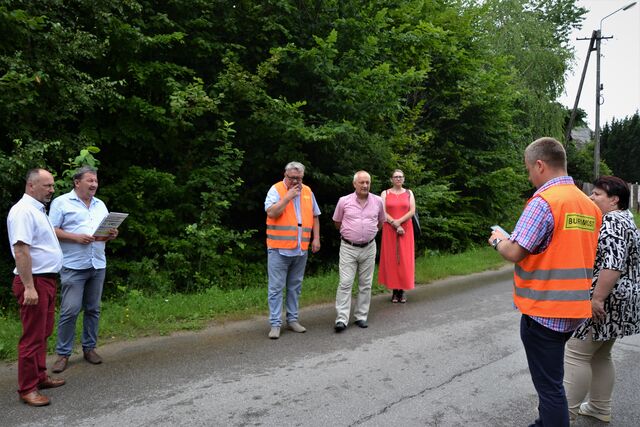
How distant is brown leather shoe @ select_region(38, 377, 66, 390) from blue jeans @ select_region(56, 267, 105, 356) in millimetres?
388

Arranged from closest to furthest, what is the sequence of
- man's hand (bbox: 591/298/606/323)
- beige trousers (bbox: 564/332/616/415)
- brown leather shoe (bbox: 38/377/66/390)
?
1. man's hand (bbox: 591/298/606/323)
2. beige trousers (bbox: 564/332/616/415)
3. brown leather shoe (bbox: 38/377/66/390)

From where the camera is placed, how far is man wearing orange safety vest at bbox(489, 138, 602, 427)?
2969mm

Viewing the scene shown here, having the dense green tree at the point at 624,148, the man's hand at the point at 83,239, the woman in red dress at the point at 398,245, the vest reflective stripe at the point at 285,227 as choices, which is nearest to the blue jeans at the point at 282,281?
the vest reflective stripe at the point at 285,227

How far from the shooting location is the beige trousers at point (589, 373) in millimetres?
3691

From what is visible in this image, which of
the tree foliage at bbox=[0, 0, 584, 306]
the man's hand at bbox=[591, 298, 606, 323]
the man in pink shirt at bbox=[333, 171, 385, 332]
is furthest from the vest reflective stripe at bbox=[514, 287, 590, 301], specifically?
the tree foliage at bbox=[0, 0, 584, 306]

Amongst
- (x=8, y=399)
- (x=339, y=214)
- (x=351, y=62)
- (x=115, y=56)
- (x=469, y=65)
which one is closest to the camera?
(x=8, y=399)

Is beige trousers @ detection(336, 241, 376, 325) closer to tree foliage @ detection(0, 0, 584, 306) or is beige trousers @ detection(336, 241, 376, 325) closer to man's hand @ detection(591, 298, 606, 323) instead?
tree foliage @ detection(0, 0, 584, 306)

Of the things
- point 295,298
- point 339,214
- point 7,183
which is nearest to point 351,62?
point 339,214

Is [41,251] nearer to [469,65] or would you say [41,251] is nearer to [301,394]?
[301,394]

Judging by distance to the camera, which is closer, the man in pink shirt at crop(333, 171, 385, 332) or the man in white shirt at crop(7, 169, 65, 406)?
the man in white shirt at crop(7, 169, 65, 406)

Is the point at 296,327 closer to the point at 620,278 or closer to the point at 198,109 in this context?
the point at 620,278

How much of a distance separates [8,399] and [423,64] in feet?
38.1

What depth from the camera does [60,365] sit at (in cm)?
462

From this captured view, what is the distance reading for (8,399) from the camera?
4.02 metres
